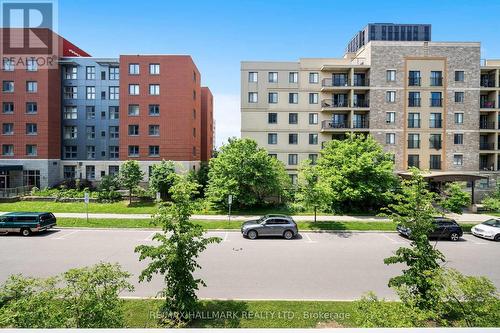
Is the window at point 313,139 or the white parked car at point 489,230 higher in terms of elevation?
the window at point 313,139

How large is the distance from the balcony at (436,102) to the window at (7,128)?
5439cm

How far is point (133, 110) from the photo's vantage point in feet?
125

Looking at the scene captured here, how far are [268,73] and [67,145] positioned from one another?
30266 millimetres

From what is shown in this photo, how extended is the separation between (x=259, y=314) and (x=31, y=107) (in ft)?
141

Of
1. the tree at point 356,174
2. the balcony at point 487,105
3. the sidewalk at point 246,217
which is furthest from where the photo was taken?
the balcony at point 487,105

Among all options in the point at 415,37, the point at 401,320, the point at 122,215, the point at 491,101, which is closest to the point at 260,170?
the point at 122,215

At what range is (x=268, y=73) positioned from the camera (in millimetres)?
37844

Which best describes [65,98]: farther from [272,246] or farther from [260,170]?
[272,246]

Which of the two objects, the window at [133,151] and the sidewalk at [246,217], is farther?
the window at [133,151]

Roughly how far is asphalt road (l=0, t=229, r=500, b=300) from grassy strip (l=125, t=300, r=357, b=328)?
77 cm

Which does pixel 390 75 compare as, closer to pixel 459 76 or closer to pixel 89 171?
pixel 459 76

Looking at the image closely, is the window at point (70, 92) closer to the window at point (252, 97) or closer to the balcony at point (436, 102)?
the window at point (252, 97)

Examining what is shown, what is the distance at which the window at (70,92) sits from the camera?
133ft

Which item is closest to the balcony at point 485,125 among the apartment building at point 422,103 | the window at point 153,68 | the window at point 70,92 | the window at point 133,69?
the apartment building at point 422,103
